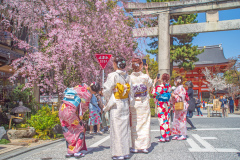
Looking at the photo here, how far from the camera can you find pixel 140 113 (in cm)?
495

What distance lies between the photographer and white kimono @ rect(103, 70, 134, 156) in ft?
14.0

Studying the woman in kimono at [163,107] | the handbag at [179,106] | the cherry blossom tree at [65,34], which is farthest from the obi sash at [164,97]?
the cherry blossom tree at [65,34]

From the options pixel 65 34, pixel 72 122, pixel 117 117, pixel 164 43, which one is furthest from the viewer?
pixel 164 43

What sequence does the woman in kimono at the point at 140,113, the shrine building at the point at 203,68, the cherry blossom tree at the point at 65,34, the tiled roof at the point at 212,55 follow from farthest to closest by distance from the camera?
the tiled roof at the point at 212,55, the shrine building at the point at 203,68, the cherry blossom tree at the point at 65,34, the woman in kimono at the point at 140,113

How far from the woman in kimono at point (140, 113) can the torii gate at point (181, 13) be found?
798 cm

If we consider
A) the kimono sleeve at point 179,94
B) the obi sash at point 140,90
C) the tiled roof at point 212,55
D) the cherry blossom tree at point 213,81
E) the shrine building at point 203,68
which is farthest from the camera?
the tiled roof at point 212,55

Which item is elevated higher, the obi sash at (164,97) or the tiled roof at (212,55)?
the tiled roof at (212,55)

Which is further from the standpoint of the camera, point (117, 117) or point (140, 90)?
point (140, 90)

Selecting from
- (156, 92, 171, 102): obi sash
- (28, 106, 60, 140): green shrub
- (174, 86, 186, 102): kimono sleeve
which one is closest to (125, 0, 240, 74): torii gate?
(174, 86, 186, 102): kimono sleeve

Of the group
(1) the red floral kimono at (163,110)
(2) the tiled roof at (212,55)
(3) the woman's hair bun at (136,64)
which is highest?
(2) the tiled roof at (212,55)

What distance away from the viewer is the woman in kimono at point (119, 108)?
14.0 ft

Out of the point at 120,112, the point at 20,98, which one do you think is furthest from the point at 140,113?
the point at 20,98

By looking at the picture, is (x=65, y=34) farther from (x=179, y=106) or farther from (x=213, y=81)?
(x=213, y=81)

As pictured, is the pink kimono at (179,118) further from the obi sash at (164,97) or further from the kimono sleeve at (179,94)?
the obi sash at (164,97)
